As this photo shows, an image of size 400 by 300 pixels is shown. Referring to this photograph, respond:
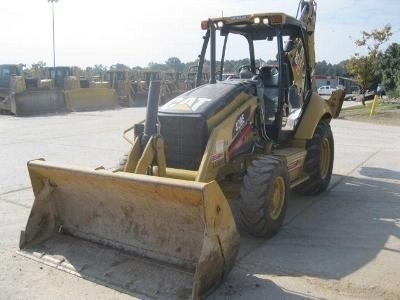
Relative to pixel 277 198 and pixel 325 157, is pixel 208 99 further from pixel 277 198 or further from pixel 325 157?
pixel 325 157

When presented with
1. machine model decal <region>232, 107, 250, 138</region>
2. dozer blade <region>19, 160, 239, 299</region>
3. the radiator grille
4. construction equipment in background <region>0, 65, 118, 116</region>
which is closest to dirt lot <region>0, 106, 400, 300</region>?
dozer blade <region>19, 160, 239, 299</region>

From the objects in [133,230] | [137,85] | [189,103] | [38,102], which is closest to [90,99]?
[38,102]

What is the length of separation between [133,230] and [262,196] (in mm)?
1337

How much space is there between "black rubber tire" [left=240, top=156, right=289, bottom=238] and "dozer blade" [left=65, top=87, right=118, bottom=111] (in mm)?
21664

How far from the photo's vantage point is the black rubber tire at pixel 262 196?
16.5 ft

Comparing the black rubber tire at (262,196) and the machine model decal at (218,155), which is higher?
the machine model decal at (218,155)

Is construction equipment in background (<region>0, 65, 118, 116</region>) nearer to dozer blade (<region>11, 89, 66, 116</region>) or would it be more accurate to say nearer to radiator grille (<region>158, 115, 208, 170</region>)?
dozer blade (<region>11, 89, 66, 116</region>)

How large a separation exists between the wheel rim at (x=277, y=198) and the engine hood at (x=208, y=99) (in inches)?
41.4

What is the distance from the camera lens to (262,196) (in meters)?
5.00

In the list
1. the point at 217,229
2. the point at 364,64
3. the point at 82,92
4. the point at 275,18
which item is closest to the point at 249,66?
the point at 275,18

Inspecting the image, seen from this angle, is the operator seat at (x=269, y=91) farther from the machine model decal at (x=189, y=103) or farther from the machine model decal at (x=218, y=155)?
the machine model decal at (x=218, y=155)

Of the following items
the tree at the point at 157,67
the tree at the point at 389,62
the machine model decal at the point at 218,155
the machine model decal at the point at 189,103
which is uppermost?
the tree at the point at 389,62

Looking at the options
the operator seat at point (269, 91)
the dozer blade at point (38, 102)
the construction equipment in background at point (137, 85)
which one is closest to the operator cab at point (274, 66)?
the operator seat at point (269, 91)

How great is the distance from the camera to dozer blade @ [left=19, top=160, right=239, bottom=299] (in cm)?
404
